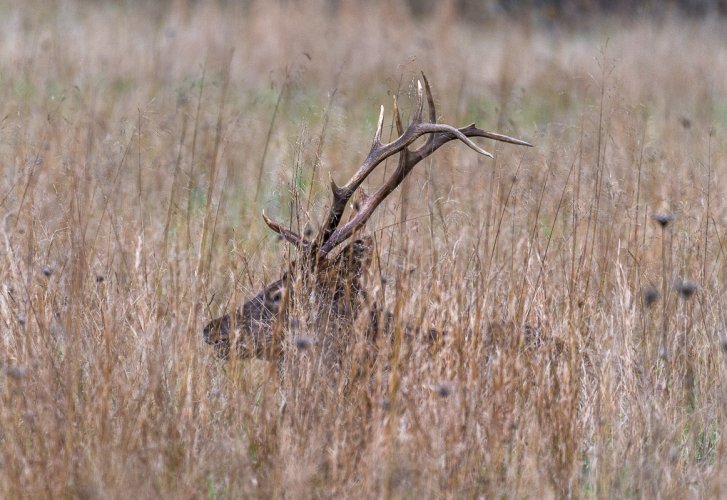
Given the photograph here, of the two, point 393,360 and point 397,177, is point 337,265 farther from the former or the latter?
point 393,360

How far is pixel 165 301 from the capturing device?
449 centimetres

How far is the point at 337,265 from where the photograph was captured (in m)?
4.07

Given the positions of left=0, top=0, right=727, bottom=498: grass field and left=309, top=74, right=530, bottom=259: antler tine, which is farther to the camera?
left=309, top=74, right=530, bottom=259: antler tine

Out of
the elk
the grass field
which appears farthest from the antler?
the grass field

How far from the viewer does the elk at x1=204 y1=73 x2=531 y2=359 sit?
13.0 feet

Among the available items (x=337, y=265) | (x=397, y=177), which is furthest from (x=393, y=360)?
(x=397, y=177)

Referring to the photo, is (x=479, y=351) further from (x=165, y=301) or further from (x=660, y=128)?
(x=660, y=128)

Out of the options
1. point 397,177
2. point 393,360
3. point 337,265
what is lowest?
point 393,360

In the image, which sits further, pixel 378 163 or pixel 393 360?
Answer: pixel 378 163

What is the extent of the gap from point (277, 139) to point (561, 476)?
184 inches

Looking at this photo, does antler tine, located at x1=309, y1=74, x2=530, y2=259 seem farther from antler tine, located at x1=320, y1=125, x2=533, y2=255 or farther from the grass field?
the grass field

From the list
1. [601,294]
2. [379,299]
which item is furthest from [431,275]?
[601,294]

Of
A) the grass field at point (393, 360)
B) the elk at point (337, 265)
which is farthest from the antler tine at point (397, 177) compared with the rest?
the grass field at point (393, 360)

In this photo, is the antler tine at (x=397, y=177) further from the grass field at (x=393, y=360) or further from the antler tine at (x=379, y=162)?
the grass field at (x=393, y=360)
